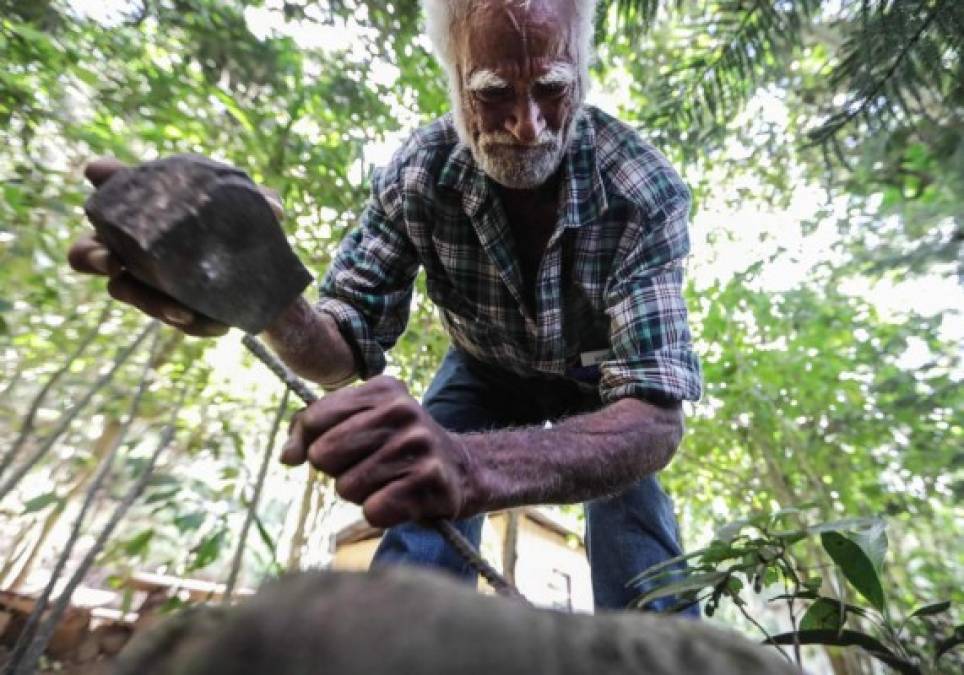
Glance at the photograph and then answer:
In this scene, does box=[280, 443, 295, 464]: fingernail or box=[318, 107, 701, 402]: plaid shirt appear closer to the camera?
box=[280, 443, 295, 464]: fingernail

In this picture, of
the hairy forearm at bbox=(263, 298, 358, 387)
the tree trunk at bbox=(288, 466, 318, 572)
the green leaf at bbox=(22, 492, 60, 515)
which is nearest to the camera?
the hairy forearm at bbox=(263, 298, 358, 387)

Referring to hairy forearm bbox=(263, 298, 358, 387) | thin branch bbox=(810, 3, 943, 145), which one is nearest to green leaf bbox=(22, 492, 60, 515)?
hairy forearm bbox=(263, 298, 358, 387)

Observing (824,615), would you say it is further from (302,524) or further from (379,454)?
(302,524)

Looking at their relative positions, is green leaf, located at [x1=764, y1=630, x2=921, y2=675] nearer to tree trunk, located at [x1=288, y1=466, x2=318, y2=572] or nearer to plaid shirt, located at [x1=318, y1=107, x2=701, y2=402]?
plaid shirt, located at [x1=318, y1=107, x2=701, y2=402]

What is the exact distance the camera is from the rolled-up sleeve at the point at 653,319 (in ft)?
4.16

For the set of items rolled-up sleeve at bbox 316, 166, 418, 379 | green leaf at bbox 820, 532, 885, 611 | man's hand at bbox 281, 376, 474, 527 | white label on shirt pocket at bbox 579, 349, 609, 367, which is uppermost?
rolled-up sleeve at bbox 316, 166, 418, 379

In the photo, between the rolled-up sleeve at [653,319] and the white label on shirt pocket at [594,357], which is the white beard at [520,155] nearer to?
the rolled-up sleeve at [653,319]

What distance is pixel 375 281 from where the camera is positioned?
160 centimetres

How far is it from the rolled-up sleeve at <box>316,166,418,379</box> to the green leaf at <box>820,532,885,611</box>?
1064 millimetres

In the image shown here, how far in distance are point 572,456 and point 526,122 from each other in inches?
35.0

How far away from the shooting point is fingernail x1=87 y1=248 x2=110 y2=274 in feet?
2.85

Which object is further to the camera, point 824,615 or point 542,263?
point 542,263

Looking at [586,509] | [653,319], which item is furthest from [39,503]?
[653,319]

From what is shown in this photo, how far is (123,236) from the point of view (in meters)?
0.76
